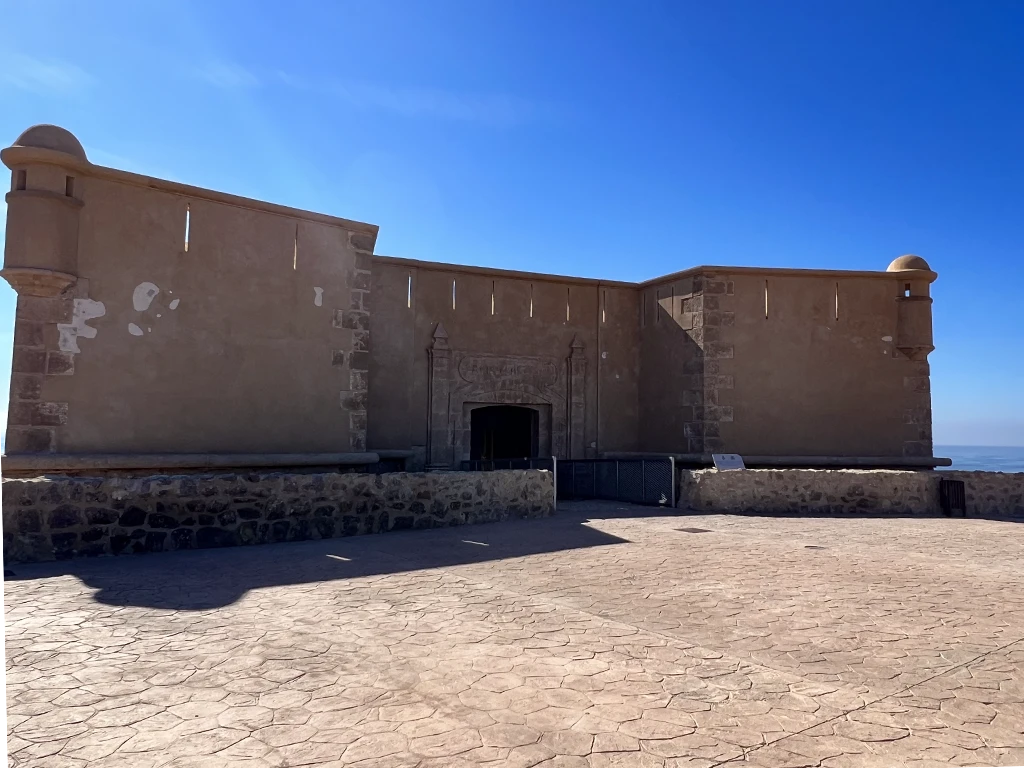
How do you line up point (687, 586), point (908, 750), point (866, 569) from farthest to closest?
point (866, 569)
point (687, 586)
point (908, 750)

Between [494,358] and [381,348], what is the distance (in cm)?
262

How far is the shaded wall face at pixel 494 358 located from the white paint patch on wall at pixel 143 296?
14.3 ft

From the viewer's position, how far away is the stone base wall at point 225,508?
6297mm

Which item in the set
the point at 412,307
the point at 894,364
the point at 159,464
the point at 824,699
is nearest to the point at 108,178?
the point at 159,464

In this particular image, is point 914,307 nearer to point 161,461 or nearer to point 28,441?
point 161,461

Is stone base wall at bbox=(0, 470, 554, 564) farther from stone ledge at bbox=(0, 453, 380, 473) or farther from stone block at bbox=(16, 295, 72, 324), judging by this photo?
stone block at bbox=(16, 295, 72, 324)

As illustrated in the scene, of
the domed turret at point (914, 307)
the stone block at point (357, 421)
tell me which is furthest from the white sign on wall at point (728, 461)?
the stone block at point (357, 421)

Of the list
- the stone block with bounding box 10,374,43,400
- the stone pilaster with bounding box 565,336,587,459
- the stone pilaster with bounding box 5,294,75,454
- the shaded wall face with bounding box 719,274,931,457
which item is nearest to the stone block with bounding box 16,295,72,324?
the stone pilaster with bounding box 5,294,75,454

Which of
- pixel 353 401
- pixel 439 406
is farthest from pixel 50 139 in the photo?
pixel 439 406

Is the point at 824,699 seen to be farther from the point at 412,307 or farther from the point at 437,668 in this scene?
the point at 412,307

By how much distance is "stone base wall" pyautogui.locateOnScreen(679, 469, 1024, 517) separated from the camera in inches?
432

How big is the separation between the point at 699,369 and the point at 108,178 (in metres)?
11.3

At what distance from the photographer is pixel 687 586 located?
545 cm

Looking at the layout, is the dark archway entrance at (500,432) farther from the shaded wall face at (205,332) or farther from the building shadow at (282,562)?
the building shadow at (282,562)
